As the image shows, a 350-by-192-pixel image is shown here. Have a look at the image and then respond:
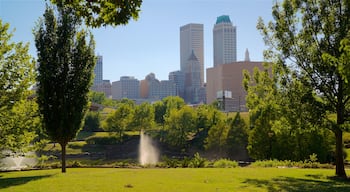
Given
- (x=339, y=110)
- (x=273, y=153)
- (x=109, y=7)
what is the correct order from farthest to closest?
(x=273, y=153), (x=339, y=110), (x=109, y=7)

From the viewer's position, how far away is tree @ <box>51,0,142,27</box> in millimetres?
6742

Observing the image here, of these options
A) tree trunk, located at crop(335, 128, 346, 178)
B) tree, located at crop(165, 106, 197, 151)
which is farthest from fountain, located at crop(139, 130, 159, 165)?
tree trunk, located at crop(335, 128, 346, 178)

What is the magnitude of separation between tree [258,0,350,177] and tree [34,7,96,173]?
9.86 metres

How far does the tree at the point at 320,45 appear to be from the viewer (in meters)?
15.8

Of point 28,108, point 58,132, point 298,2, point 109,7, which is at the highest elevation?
point 298,2

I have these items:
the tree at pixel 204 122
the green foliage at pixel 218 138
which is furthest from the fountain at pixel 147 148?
the green foliage at pixel 218 138

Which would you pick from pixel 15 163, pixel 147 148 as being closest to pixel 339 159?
pixel 15 163

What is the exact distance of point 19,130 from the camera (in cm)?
1720

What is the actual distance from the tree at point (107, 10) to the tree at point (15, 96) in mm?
11336

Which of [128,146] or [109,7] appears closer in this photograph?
[109,7]

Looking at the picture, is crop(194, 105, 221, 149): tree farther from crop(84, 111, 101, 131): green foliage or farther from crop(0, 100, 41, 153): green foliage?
crop(0, 100, 41, 153): green foliage

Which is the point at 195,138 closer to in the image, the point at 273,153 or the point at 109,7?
the point at 273,153

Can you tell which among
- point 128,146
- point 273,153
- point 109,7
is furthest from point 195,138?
point 109,7

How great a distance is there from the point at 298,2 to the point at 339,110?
526cm
